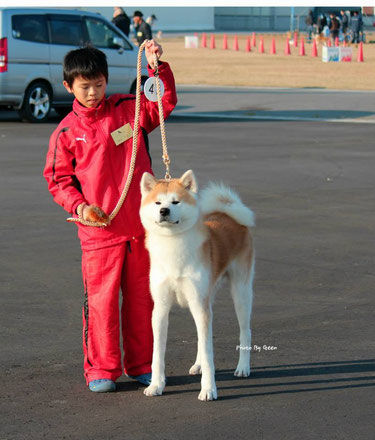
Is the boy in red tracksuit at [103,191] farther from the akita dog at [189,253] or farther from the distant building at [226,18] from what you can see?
the distant building at [226,18]

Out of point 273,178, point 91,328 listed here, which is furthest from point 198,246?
point 273,178

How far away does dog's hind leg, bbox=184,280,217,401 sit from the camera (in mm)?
4676

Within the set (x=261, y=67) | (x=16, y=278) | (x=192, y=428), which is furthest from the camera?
(x=261, y=67)

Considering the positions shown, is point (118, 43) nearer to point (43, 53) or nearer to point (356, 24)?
point (43, 53)

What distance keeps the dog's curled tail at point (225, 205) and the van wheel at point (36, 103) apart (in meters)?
13.2

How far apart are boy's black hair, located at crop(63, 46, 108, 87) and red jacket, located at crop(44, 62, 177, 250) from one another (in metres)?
0.18

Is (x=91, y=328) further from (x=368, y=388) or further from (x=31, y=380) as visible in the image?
(x=368, y=388)

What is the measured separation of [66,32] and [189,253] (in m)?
14.7

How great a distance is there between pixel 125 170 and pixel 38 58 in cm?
1352

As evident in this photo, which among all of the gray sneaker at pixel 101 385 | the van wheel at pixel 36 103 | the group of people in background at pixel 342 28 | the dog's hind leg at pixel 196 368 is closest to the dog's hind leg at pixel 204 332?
the dog's hind leg at pixel 196 368

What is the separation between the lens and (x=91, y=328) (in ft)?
16.6

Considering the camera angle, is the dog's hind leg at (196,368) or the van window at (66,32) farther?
the van window at (66,32)

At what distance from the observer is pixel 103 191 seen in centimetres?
490

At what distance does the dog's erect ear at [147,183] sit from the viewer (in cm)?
459
